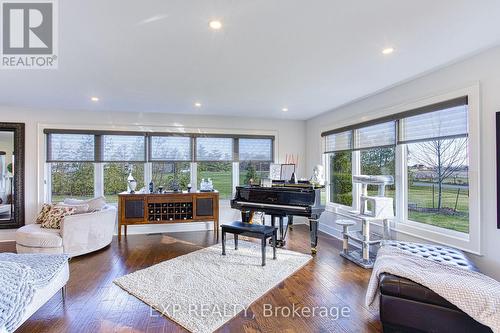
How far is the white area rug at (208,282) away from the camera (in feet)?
7.97

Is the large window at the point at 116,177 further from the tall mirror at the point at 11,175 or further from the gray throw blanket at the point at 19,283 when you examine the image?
the gray throw blanket at the point at 19,283

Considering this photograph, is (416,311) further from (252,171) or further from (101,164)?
(101,164)

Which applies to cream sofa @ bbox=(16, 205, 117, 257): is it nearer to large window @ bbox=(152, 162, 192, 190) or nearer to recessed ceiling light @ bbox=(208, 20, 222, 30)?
large window @ bbox=(152, 162, 192, 190)

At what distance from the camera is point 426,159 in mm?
3533

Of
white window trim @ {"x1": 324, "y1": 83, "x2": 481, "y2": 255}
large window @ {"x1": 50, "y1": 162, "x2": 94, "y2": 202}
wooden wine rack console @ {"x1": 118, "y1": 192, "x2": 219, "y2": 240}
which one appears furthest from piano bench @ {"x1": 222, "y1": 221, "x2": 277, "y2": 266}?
large window @ {"x1": 50, "y1": 162, "x2": 94, "y2": 202}

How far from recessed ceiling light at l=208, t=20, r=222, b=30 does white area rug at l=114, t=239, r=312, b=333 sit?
2.56 metres

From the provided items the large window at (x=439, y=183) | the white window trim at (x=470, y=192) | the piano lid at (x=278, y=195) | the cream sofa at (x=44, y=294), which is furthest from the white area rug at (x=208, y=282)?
the large window at (x=439, y=183)

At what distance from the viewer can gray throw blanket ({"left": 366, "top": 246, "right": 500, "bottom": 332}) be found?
6.03ft

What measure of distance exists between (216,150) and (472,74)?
14.7 feet

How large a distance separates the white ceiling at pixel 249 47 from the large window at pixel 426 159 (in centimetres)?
60

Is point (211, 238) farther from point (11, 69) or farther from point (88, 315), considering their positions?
point (11, 69)

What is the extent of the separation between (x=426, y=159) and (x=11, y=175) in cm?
716

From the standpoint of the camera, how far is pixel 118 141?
5.38 meters

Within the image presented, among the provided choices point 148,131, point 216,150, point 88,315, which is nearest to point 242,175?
point 216,150
